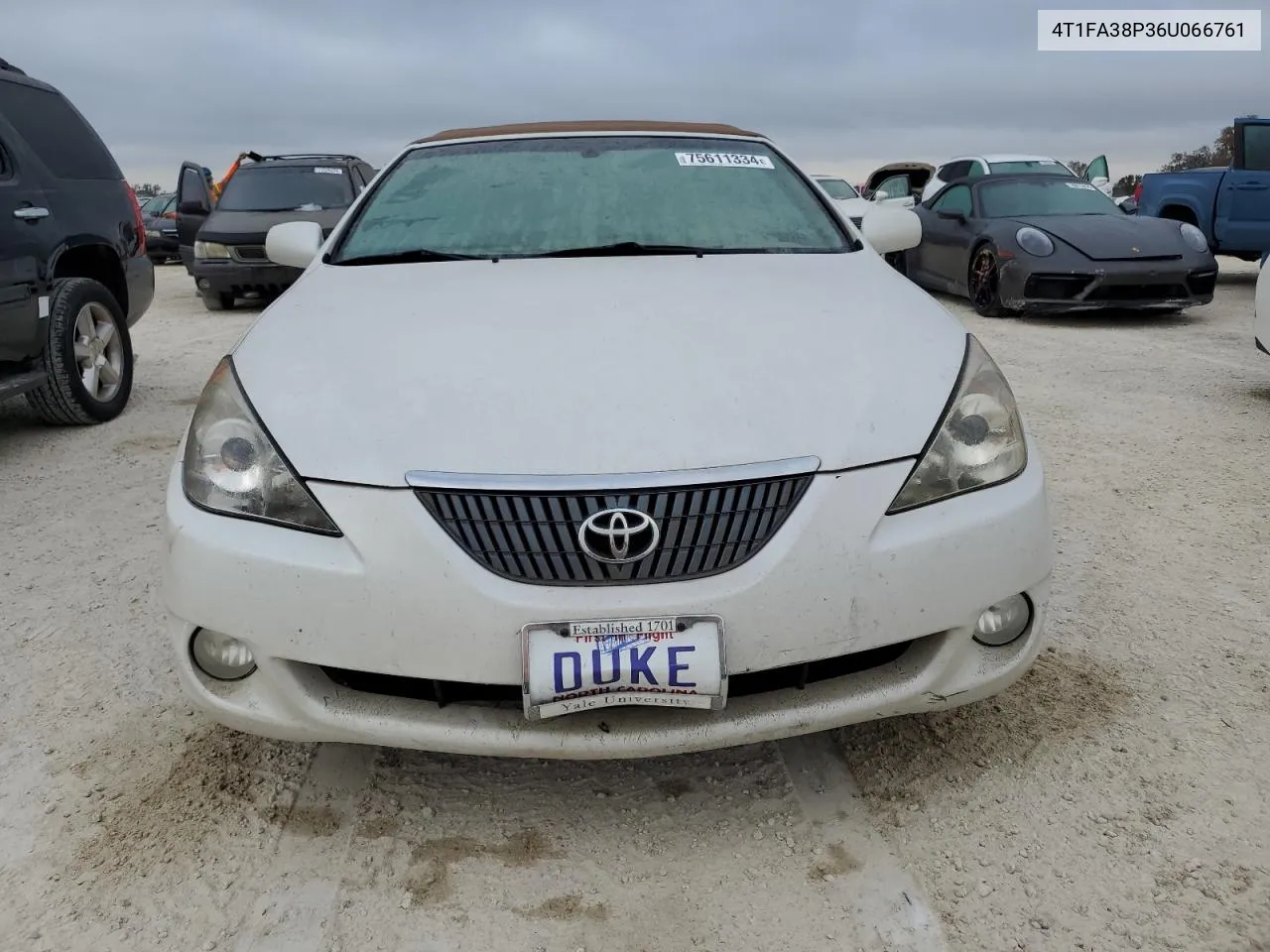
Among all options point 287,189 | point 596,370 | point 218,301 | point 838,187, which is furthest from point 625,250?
point 838,187

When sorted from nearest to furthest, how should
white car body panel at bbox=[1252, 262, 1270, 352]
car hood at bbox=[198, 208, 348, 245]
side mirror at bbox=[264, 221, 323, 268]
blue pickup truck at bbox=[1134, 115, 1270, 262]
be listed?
1. side mirror at bbox=[264, 221, 323, 268]
2. white car body panel at bbox=[1252, 262, 1270, 352]
3. car hood at bbox=[198, 208, 348, 245]
4. blue pickup truck at bbox=[1134, 115, 1270, 262]

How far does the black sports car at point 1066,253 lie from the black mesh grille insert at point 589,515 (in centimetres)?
623

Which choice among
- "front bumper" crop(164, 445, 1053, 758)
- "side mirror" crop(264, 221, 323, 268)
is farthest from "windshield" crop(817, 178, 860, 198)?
"front bumper" crop(164, 445, 1053, 758)

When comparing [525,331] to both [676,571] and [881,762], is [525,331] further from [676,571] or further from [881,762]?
[881,762]

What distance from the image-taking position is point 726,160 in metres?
3.19

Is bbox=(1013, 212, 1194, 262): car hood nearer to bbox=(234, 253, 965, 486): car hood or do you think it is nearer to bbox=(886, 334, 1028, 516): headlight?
bbox=(234, 253, 965, 486): car hood

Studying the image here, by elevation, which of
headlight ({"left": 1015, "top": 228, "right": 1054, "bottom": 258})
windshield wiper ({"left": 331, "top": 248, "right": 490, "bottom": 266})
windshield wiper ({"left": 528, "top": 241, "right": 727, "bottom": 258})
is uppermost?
windshield wiper ({"left": 331, "top": 248, "right": 490, "bottom": 266})

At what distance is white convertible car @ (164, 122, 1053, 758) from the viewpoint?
65.4 inches

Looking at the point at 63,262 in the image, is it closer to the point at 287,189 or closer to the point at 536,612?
the point at 536,612

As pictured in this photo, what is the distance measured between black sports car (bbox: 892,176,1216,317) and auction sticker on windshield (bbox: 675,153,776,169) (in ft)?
14.8

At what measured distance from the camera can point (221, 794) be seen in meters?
2.06

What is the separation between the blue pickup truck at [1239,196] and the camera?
10.2 meters

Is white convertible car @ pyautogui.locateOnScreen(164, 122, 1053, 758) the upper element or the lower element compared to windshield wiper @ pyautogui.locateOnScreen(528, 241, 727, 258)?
lower

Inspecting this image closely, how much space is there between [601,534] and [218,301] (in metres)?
9.88
